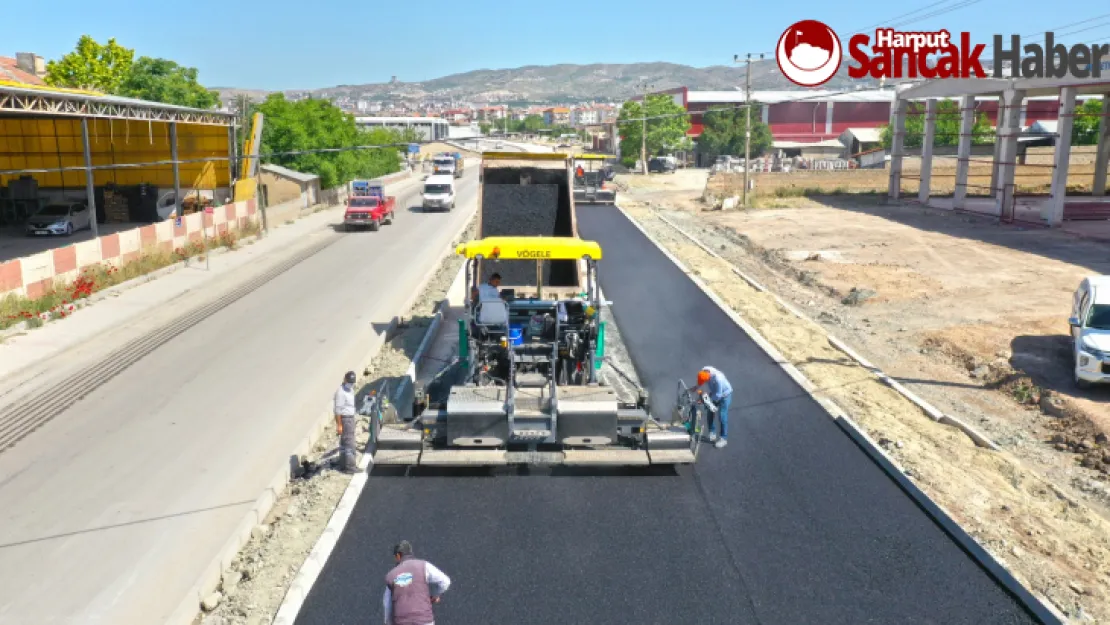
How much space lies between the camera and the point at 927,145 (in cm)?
5081

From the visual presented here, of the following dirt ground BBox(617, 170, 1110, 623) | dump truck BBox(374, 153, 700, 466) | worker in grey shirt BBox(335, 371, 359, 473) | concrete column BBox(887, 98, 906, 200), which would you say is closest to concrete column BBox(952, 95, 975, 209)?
concrete column BBox(887, 98, 906, 200)

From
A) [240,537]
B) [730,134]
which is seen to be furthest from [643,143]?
[240,537]

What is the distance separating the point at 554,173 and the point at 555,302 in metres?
5.67

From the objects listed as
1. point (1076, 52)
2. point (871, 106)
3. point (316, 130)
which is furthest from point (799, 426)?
point (871, 106)

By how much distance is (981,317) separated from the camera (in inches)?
904

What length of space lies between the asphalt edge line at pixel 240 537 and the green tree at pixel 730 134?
87859mm

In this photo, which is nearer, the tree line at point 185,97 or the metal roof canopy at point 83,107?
the metal roof canopy at point 83,107

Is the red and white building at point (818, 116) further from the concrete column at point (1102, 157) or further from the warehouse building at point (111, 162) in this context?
the warehouse building at point (111, 162)

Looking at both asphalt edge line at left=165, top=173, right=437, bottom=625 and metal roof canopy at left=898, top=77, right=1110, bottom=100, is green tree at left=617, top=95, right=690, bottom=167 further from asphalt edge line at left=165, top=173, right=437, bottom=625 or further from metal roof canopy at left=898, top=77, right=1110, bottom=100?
asphalt edge line at left=165, top=173, right=437, bottom=625

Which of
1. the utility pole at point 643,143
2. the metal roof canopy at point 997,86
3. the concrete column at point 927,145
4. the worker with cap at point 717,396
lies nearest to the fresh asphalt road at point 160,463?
the worker with cap at point 717,396

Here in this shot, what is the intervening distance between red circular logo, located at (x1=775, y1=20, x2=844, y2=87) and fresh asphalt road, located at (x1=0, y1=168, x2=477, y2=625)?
25932 millimetres

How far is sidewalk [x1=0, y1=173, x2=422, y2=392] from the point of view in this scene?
62.3 feet

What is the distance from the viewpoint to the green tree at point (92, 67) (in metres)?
56.3

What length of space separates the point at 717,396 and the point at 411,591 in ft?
23.4
